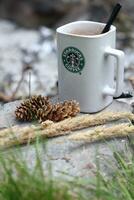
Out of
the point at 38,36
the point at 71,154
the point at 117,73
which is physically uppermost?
the point at 117,73

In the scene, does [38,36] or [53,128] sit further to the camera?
[38,36]

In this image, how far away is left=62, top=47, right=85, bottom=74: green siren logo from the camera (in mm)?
1116

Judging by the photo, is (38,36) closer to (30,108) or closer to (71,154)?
(30,108)

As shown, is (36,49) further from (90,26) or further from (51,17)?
(90,26)

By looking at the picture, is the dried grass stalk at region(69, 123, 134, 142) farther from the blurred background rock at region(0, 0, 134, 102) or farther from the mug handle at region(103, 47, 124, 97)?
the blurred background rock at region(0, 0, 134, 102)

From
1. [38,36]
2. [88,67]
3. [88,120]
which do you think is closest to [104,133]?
[88,120]

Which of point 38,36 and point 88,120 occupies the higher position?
point 88,120

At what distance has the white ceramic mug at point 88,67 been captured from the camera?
111 centimetres

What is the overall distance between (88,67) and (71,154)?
210 millimetres

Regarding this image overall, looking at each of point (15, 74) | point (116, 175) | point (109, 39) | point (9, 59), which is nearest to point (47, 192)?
point (116, 175)

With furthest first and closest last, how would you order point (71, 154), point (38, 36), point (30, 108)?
1. point (38, 36)
2. point (30, 108)
3. point (71, 154)

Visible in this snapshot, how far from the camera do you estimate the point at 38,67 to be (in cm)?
295

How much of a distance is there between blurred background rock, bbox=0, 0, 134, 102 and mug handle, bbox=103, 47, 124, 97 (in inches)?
29.7

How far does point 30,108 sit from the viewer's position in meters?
1.11
